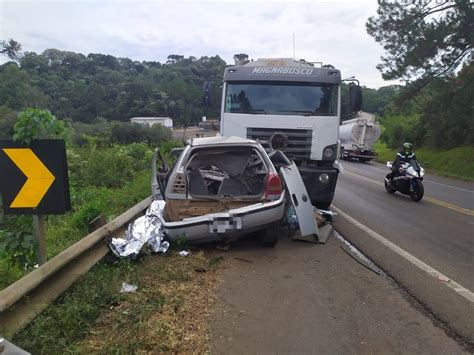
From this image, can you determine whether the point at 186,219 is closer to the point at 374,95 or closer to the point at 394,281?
the point at 394,281

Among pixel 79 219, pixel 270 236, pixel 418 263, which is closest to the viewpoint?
pixel 418 263

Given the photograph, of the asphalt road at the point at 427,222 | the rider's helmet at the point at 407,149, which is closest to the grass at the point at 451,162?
the asphalt road at the point at 427,222

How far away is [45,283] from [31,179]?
973mm

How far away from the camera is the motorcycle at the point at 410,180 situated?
12508 millimetres

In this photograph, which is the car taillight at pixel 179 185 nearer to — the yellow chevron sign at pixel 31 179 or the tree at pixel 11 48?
the yellow chevron sign at pixel 31 179

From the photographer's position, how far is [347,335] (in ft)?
13.0

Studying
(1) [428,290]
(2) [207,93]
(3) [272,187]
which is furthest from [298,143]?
(1) [428,290]

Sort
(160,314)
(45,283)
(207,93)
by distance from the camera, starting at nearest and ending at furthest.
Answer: (45,283), (160,314), (207,93)

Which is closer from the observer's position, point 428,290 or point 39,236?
point 39,236

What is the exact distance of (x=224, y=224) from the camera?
626 cm

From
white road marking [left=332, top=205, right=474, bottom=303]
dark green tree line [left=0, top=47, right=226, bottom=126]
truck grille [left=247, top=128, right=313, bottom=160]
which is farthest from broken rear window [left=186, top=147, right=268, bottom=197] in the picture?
dark green tree line [left=0, top=47, right=226, bottom=126]

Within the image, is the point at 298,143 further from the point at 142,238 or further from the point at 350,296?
the point at 350,296

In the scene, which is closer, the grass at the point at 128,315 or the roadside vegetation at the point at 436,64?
the grass at the point at 128,315

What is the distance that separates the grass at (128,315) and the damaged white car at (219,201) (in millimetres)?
803
